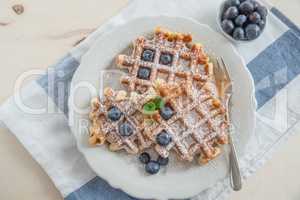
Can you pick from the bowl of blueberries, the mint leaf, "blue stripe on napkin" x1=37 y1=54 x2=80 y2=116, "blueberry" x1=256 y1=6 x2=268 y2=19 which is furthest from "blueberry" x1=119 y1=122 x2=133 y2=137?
"blueberry" x1=256 y1=6 x2=268 y2=19

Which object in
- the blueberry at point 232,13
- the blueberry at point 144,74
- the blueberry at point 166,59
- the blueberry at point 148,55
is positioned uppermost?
the blueberry at point 232,13

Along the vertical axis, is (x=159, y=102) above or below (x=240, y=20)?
below

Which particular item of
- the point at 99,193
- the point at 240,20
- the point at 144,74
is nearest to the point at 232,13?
the point at 240,20

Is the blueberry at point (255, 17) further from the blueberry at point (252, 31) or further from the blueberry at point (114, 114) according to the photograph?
the blueberry at point (114, 114)

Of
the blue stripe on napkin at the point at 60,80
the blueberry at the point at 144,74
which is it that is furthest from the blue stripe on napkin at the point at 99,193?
the blueberry at the point at 144,74

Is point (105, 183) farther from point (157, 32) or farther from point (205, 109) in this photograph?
point (157, 32)

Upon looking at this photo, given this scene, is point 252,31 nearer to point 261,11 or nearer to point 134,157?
point 261,11

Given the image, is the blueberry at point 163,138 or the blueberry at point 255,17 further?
the blueberry at point 255,17
